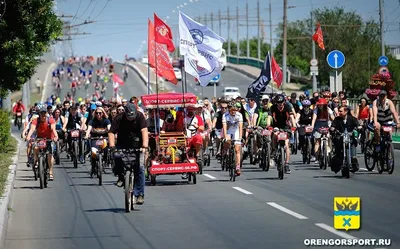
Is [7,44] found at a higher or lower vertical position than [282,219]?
higher

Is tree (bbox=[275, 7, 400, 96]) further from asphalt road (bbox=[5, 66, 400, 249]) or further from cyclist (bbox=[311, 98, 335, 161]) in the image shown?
asphalt road (bbox=[5, 66, 400, 249])

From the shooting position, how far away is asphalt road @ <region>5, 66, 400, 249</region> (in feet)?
45.9

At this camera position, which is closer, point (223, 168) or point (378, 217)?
point (378, 217)

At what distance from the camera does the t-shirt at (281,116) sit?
25.0 metres

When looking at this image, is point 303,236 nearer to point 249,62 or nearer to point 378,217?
point 378,217

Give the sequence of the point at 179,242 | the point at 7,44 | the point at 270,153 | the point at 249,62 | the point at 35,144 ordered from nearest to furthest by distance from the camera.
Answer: the point at 179,242 → the point at 35,144 → the point at 270,153 → the point at 7,44 → the point at 249,62

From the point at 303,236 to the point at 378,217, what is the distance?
7.57ft

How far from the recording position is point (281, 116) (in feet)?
82.5

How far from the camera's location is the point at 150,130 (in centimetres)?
2408

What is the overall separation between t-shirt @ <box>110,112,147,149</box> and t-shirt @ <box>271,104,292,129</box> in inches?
312

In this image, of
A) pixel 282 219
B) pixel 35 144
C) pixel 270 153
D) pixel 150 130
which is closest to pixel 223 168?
pixel 270 153

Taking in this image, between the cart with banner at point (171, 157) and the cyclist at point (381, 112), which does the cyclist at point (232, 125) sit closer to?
the cart with banner at point (171, 157)

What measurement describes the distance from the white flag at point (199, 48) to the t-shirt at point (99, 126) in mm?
2326

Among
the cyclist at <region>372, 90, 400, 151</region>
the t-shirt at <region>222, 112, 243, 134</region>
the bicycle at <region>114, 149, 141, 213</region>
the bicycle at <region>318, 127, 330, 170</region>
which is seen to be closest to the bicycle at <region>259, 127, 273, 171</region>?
the t-shirt at <region>222, 112, 243, 134</region>
